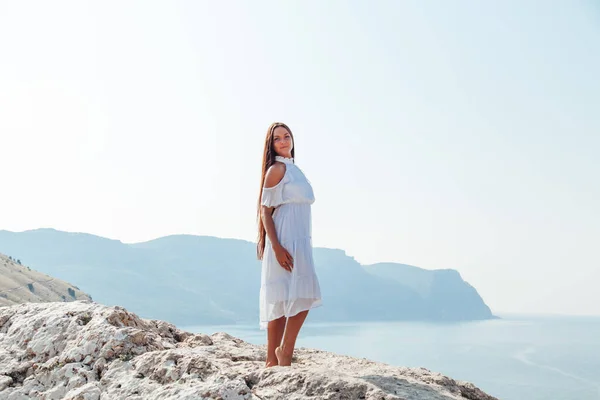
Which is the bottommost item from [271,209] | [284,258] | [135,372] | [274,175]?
[135,372]

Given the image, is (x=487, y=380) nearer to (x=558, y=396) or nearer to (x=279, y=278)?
(x=558, y=396)

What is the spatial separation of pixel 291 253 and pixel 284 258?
10 cm

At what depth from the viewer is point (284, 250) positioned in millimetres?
5516

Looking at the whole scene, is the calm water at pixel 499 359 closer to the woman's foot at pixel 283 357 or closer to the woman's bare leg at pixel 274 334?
the woman's bare leg at pixel 274 334

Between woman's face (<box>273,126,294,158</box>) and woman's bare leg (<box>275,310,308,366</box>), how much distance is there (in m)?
1.67

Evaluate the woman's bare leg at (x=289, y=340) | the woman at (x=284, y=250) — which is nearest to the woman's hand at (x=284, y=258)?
the woman at (x=284, y=250)

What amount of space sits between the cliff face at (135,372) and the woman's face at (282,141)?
2.17 meters

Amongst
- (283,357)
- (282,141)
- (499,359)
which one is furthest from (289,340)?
(499,359)

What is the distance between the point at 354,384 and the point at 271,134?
277 centimetres

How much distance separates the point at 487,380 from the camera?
117 m

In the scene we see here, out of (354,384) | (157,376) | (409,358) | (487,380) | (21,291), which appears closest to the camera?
(354,384)

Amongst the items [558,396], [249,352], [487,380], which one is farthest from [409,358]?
[249,352]

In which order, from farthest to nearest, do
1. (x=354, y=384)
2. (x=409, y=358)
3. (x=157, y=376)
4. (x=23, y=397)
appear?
1. (x=409, y=358)
2. (x=23, y=397)
3. (x=157, y=376)
4. (x=354, y=384)

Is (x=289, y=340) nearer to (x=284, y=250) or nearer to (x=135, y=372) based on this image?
(x=284, y=250)
